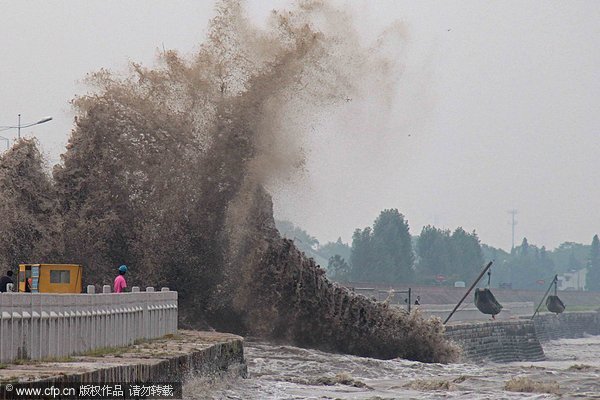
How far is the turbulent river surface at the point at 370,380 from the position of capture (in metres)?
28.7

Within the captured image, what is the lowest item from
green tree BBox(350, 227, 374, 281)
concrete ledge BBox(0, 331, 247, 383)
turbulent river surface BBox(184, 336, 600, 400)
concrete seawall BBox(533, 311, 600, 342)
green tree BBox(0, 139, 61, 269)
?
turbulent river surface BBox(184, 336, 600, 400)

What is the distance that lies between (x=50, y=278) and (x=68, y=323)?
15944mm

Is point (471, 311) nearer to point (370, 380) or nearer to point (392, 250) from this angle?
point (370, 380)

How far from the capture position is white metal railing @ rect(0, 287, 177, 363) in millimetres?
18359

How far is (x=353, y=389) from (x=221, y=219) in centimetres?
1569

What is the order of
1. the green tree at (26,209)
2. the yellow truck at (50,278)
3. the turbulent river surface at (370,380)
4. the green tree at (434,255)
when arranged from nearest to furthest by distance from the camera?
the turbulent river surface at (370,380), the yellow truck at (50,278), the green tree at (26,209), the green tree at (434,255)

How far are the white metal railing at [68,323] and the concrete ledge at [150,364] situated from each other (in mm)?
299

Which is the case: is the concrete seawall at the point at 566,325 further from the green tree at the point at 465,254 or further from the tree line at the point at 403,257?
the green tree at the point at 465,254

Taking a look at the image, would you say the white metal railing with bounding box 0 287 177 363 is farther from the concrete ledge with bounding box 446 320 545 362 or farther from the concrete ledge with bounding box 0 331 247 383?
the concrete ledge with bounding box 446 320 545 362

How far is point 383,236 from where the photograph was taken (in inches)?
6555

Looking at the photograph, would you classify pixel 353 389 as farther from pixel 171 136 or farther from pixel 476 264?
pixel 476 264

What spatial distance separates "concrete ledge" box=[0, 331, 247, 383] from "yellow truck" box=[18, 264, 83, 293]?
185 inches

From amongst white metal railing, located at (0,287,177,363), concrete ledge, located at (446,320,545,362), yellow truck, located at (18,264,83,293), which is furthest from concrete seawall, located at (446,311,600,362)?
white metal railing, located at (0,287,177,363)

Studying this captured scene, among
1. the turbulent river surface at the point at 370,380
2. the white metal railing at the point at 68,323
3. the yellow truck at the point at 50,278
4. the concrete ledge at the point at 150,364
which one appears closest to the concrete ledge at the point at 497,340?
the turbulent river surface at the point at 370,380
